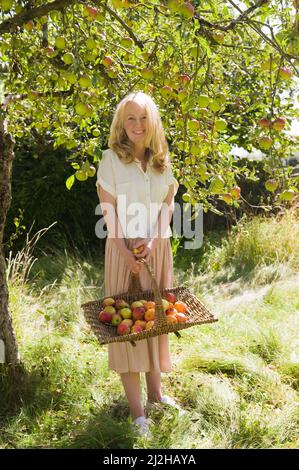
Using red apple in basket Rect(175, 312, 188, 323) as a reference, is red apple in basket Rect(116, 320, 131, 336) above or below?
below

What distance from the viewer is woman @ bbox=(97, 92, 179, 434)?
2.57m

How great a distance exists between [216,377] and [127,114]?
5.41ft

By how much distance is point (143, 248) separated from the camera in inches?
100

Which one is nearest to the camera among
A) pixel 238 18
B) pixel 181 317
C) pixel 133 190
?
pixel 238 18

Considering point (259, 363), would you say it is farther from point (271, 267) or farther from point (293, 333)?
point (271, 267)

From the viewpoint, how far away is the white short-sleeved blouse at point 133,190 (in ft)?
8.50

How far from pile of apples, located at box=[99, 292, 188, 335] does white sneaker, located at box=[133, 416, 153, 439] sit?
494 mm

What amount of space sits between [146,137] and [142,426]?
54.3 inches

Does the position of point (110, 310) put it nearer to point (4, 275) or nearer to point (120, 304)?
point (120, 304)

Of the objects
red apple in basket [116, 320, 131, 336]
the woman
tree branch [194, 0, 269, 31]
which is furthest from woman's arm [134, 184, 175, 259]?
tree branch [194, 0, 269, 31]

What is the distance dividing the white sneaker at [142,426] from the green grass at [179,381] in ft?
0.13

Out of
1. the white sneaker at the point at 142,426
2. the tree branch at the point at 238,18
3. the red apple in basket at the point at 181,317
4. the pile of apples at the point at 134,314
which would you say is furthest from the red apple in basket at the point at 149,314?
the tree branch at the point at 238,18

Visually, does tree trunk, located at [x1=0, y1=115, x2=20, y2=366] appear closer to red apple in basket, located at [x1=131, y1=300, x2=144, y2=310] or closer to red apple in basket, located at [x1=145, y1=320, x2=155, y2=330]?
red apple in basket, located at [x1=131, y1=300, x2=144, y2=310]

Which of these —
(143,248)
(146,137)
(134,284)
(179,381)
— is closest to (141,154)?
(146,137)
